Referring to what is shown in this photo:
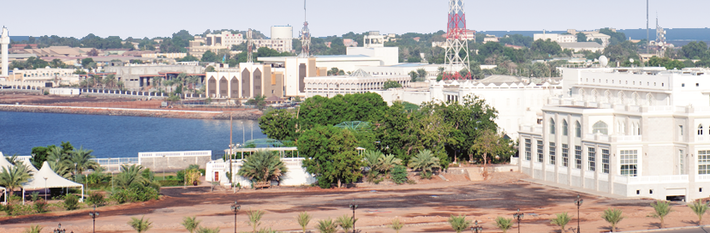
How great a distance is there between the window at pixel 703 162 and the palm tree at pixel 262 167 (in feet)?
88.0

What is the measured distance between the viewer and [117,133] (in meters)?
135

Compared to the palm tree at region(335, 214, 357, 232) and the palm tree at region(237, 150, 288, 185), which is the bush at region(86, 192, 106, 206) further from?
the palm tree at region(335, 214, 357, 232)

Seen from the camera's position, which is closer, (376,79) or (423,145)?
(423,145)

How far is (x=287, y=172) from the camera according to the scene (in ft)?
225

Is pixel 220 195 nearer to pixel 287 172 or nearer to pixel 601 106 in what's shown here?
pixel 287 172

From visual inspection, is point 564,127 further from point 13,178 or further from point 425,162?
point 13,178

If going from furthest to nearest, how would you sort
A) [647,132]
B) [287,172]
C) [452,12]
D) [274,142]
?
[452,12] < [274,142] < [287,172] < [647,132]

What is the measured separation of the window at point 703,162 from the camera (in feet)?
203

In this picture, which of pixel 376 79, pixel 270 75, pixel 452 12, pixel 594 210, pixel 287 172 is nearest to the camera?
pixel 594 210

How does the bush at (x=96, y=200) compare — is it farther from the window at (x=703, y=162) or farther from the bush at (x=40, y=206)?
the window at (x=703, y=162)

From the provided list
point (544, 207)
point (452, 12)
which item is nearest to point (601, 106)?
point (544, 207)

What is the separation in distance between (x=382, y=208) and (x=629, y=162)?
54.1ft

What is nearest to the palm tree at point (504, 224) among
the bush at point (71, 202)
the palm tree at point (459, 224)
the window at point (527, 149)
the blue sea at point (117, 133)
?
the palm tree at point (459, 224)

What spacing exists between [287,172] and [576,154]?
19438mm
